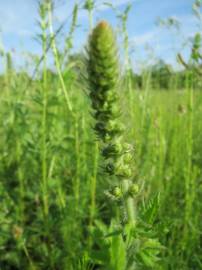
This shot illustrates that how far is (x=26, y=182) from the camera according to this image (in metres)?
2.81

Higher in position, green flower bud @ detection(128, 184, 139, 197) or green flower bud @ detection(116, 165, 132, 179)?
green flower bud @ detection(116, 165, 132, 179)

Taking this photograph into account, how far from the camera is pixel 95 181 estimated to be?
221cm

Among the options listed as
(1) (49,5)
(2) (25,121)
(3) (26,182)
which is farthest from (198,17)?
(3) (26,182)

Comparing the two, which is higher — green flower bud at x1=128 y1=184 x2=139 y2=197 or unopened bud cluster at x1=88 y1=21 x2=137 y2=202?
unopened bud cluster at x1=88 y1=21 x2=137 y2=202

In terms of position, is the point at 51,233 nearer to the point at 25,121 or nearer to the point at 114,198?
the point at 25,121

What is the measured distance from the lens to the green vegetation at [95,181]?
0.81 metres

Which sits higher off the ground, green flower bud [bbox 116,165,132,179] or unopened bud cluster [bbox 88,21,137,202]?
unopened bud cluster [bbox 88,21,137,202]

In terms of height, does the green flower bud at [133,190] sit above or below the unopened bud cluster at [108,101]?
below

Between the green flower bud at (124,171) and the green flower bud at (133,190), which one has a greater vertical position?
the green flower bud at (124,171)

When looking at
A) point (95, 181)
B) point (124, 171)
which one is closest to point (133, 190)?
point (124, 171)

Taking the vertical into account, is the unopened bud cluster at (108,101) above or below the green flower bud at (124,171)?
above

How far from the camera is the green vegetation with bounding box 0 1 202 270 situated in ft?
2.66

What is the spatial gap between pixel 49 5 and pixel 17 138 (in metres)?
0.90

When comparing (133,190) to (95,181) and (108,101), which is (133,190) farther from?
(95,181)
